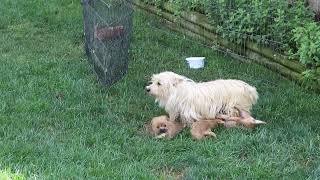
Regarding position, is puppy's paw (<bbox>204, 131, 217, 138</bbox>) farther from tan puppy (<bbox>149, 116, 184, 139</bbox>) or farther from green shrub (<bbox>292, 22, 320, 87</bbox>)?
green shrub (<bbox>292, 22, 320, 87</bbox>)

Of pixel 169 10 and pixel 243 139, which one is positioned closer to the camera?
pixel 243 139

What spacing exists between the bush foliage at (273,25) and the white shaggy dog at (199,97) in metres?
1.11

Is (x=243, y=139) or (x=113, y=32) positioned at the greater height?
(x=113, y=32)

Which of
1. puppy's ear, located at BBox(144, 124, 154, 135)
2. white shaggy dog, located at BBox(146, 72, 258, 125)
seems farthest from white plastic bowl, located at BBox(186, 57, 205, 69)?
puppy's ear, located at BBox(144, 124, 154, 135)

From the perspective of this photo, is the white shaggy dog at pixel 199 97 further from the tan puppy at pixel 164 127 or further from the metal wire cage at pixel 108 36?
the metal wire cage at pixel 108 36

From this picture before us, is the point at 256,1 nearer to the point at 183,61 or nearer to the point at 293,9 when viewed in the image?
the point at 293,9

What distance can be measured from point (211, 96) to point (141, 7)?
533 centimetres

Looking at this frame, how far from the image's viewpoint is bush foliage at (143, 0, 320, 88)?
614cm

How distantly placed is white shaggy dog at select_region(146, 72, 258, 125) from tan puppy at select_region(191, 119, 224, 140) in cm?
10

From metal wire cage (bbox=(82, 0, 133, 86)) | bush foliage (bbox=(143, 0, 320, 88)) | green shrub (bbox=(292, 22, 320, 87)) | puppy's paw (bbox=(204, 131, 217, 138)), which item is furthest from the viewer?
metal wire cage (bbox=(82, 0, 133, 86))

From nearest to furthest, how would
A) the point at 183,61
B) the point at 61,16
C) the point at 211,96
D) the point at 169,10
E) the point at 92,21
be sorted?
the point at 211,96 < the point at 92,21 < the point at 183,61 < the point at 169,10 < the point at 61,16

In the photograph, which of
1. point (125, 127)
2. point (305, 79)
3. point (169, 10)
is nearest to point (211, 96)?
point (125, 127)

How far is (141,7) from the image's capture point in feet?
33.9

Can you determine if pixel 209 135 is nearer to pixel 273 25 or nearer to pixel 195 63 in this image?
pixel 273 25
